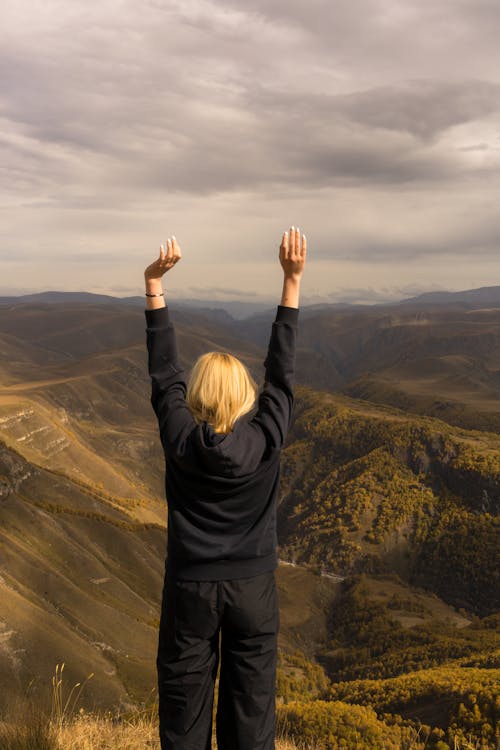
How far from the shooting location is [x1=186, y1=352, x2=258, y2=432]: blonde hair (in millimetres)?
4078

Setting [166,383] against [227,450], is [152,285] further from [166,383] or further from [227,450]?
[227,450]

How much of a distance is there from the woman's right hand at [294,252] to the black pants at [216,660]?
260 centimetres

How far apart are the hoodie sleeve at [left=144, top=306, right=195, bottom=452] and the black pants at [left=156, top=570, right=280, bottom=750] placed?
1180 mm

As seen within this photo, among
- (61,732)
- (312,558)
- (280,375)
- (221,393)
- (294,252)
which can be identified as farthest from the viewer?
(312,558)

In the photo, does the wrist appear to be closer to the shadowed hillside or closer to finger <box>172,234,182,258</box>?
finger <box>172,234,182,258</box>

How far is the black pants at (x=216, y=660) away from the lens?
408 centimetres

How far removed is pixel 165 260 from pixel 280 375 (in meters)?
1.45

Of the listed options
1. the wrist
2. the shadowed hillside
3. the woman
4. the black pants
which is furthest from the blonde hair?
the shadowed hillside

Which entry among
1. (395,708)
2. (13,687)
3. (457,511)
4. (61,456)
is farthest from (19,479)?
(457,511)

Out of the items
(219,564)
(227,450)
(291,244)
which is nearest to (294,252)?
(291,244)

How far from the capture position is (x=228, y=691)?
4.24 metres

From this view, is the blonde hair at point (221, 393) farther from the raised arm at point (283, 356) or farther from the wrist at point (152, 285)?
the wrist at point (152, 285)

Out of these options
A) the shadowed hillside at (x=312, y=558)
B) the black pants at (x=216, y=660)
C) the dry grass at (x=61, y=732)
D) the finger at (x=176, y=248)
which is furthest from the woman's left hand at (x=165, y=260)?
the shadowed hillside at (x=312, y=558)

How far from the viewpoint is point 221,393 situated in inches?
160
